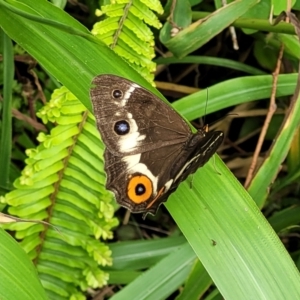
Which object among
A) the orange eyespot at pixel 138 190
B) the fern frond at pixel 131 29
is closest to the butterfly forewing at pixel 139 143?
the orange eyespot at pixel 138 190

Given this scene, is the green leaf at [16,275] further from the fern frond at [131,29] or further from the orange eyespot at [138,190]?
the fern frond at [131,29]

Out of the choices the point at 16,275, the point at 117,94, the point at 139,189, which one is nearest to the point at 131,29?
the point at 117,94

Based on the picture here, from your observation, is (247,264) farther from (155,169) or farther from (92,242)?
(92,242)

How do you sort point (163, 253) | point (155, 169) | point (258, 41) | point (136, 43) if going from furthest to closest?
point (258, 41) → point (163, 253) → point (136, 43) → point (155, 169)

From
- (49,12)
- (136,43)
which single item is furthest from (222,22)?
(49,12)

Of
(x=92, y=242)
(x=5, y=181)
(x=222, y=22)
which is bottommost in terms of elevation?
(x=92, y=242)

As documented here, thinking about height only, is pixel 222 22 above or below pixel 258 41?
above

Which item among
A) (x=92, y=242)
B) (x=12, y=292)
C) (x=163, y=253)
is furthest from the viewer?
(x=163, y=253)

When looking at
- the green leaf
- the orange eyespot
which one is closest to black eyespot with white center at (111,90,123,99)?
the orange eyespot
